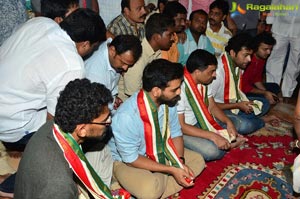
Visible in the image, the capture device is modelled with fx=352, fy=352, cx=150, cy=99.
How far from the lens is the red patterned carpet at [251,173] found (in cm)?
264

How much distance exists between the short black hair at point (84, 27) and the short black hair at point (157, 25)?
95 cm

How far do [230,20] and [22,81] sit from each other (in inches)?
120

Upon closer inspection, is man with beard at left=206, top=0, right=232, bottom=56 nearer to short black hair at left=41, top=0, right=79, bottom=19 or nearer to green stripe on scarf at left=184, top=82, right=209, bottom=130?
green stripe on scarf at left=184, top=82, right=209, bottom=130

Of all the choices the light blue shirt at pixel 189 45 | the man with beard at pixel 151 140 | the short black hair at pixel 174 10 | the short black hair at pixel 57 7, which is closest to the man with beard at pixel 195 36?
the light blue shirt at pixel 189 45

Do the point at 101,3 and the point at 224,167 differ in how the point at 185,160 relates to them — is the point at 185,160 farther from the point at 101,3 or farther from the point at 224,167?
the point at 101,3

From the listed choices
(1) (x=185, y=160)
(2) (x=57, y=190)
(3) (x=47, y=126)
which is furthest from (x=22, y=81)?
(1) (x=185, y=160)

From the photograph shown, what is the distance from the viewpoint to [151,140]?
244 cm

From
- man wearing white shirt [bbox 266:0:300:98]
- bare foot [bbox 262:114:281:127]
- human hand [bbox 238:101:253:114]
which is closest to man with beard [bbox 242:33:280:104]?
bare foot [bbox 262:114:281:127]

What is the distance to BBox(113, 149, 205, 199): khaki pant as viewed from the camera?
7.56ft

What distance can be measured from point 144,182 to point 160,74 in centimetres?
71

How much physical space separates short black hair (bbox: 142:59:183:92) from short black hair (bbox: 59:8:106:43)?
0.41 meters

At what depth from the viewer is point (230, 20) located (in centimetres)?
436

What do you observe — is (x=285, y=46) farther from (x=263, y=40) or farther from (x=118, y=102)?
(x=118, y=102)

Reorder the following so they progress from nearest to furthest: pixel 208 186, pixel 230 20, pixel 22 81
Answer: pixel 22 81
pixel 208 186
pixel 230 20
